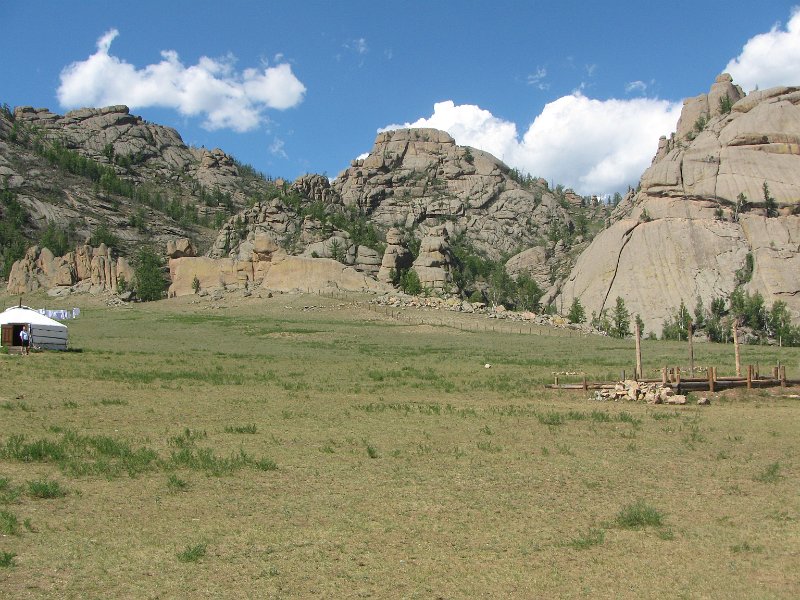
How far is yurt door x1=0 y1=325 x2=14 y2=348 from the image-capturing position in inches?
1766

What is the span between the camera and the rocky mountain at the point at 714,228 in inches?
4313

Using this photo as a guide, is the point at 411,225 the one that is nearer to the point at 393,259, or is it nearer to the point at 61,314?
the point at 393,259

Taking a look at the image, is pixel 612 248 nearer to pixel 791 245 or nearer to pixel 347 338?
pixel 791 245

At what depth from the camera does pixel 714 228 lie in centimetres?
11481

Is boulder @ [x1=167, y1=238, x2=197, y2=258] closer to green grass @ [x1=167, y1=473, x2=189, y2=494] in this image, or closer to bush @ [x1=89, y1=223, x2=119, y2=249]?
bush @ [x1=89, y1=223, x2=119, y2=249]

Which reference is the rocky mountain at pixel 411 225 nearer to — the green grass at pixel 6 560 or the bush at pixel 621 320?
the bush at pixel 621 320

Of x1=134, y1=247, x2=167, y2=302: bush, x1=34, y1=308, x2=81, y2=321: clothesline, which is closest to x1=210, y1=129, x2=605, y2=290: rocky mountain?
x1=134, y1=247, x2=167, y2=302: bush

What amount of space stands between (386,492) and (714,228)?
116m

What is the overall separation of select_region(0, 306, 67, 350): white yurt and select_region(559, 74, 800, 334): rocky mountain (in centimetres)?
8919

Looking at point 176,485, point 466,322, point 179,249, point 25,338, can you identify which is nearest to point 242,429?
point 176,485

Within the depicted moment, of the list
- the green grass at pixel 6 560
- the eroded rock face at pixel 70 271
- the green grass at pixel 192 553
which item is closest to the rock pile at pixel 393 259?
the eroded rock face at pixel 70 271

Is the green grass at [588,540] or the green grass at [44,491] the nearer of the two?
the green grass at [588,540]

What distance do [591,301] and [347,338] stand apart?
65.9 m

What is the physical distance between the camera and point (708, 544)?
1080cm
